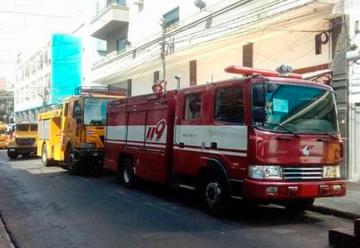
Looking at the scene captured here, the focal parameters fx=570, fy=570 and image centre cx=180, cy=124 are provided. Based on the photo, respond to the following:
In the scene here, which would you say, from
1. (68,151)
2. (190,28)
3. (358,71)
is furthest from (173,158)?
(190,28)

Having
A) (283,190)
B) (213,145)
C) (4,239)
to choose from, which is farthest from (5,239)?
(283,190)

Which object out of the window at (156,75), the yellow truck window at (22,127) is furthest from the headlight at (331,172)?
the yellow truck window at (22,127)

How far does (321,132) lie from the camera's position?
33.5 feet

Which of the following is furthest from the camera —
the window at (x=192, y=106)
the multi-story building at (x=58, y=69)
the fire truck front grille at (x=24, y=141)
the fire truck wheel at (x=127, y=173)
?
the multi-story building at (x=58, y=69)

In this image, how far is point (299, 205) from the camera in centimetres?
1130

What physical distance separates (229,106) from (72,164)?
10.5 m

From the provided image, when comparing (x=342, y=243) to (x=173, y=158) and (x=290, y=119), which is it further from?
(x=173, y=158)

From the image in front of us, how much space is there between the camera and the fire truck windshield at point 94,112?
62.9ft

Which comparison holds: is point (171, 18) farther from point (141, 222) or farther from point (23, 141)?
point (141, 222)

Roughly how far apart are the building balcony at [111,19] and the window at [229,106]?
23307 millimetres

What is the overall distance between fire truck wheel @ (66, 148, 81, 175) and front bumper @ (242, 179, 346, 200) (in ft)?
35.3

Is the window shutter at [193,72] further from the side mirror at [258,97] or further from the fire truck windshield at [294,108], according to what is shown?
the side mirror at [258,97]

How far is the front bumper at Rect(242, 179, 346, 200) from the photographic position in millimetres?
9562

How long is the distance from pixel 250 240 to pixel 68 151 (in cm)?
1304
